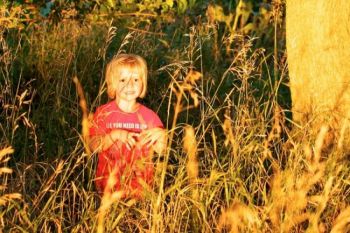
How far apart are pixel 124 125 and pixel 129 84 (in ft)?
0.70

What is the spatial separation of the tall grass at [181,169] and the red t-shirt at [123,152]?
8 cm

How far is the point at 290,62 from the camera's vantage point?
4242 millimetres

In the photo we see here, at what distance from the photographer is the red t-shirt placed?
3383 mm

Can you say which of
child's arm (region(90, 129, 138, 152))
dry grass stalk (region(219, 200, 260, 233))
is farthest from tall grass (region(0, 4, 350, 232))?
child's arm (region(90, 129, 138, 152))

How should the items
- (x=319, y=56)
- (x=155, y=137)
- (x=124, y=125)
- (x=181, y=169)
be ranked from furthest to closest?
1. (x=319, y=56)
2. (x=124, y=125)
3. (x=155, y=137)
4. (x=181, y=169)

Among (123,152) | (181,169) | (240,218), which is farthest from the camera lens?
(123,152)

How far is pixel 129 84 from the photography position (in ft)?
12.5

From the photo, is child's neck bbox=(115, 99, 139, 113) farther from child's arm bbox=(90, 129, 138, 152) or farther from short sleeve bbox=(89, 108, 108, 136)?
child's arm bbox=(90, 129, 138, 152)

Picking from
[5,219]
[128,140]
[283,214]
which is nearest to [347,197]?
[283,214]

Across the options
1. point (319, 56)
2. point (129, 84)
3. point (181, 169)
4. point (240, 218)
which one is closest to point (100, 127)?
point (129, 84)

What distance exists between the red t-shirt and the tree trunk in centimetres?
89

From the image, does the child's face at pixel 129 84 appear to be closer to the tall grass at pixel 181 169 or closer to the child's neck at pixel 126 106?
the child's neck at pixel 126 106

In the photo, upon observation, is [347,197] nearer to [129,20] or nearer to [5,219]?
[5,219]

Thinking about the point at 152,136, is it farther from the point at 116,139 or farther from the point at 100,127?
the point at 100,127
